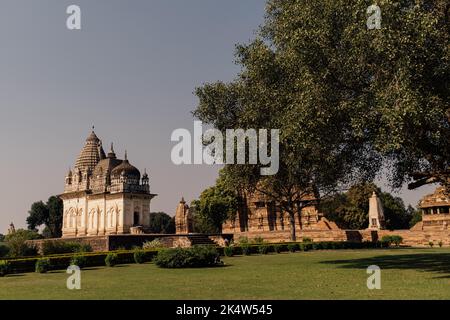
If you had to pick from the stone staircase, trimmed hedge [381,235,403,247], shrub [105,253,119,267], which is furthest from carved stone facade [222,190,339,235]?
shrub [105,253,119,267]

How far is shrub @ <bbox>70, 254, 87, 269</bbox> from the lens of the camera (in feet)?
86.5

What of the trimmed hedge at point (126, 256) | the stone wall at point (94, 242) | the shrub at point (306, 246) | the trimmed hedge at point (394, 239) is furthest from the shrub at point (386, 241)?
the stone wall at point (94, 242)

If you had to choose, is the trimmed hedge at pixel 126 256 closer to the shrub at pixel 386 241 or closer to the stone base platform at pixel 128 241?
the shrub at pixel 386 241

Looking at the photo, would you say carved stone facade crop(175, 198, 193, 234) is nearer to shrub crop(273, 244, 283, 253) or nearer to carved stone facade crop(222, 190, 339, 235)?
carved stone facade crop(222, 190, 339, 235)

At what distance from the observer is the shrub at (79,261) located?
26.4m

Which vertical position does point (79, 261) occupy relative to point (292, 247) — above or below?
above

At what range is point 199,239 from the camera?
149 feet

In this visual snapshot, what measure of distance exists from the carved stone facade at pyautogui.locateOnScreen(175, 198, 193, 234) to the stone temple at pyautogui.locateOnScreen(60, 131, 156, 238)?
15.2 ft

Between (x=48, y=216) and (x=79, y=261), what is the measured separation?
3382 inches

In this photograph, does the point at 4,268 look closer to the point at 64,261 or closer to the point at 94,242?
the point at 64,261

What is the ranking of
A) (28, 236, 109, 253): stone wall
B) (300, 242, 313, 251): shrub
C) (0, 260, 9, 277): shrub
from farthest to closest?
(300, 242, 313, 251): shrub
(28, 236, 109, 253): stone wall
(0, 260, 9, 277): shrub
